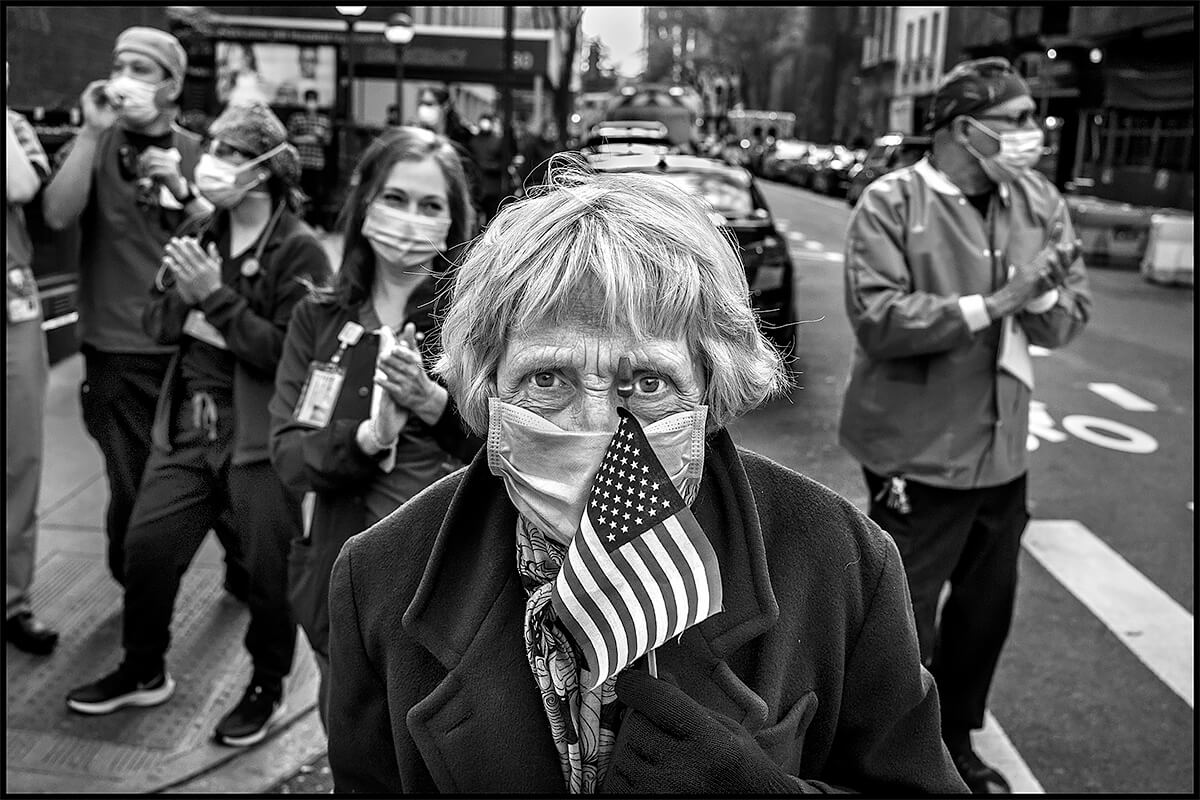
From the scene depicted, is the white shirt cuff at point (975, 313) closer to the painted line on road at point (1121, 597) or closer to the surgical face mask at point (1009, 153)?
the surgical face mask at point (1009, 153)

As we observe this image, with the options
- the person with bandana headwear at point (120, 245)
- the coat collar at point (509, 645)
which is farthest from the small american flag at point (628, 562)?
the person with bandana headwear at point (120, 245)

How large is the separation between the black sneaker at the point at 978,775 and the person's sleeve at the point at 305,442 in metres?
2.17

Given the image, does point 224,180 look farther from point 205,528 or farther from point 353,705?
point 353,705

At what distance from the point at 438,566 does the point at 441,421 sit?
1567 mm

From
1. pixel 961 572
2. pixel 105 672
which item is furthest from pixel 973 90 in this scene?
pixel 105 672

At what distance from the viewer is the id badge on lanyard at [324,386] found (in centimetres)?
336

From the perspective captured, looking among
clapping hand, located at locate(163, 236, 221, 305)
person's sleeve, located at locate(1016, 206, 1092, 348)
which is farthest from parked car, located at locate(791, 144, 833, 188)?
clapping hand, located at locate(163, 236, 221, 305)

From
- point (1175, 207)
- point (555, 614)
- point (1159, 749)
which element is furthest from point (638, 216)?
point (1175, 207)

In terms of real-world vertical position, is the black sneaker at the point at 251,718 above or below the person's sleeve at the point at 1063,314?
below

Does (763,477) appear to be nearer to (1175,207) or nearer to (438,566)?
(438,566)

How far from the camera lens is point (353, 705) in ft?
6.24

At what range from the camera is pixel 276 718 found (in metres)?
4.52

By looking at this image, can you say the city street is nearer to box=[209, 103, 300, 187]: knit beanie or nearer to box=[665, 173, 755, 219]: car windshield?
box=[665, 173, 755, 219]: car windshield

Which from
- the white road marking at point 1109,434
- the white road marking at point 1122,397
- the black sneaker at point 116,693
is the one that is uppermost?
the white road marking at point 1122,397
